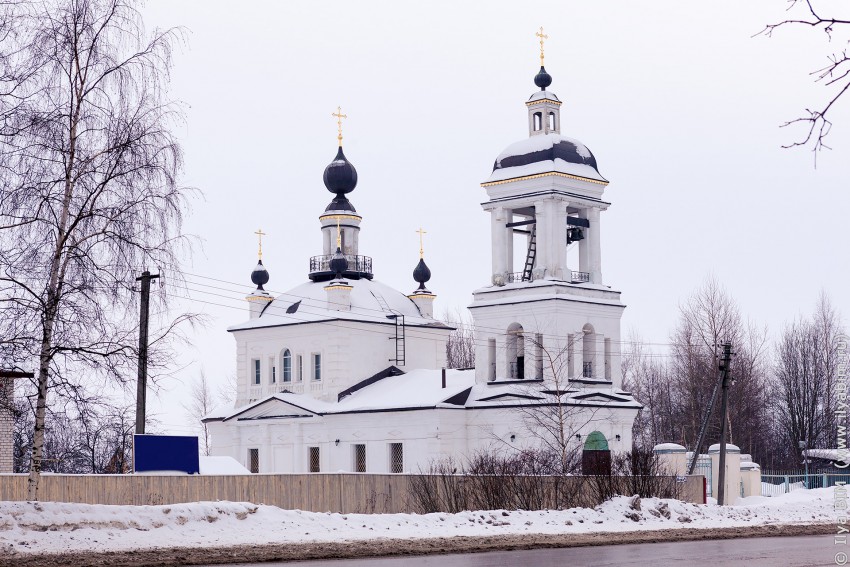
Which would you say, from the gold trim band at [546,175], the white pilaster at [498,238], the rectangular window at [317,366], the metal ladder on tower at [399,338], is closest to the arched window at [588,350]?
the white pilaster at [498,238]

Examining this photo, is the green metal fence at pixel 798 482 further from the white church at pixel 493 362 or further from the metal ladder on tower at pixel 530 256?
the metal ladder on tower at pixel 530 256

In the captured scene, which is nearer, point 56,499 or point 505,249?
point 56,499

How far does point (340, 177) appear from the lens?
66625mm

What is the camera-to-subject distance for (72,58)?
24.3 m

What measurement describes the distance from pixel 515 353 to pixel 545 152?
8.04 metres

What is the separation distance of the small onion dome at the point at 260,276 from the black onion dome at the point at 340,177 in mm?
5414

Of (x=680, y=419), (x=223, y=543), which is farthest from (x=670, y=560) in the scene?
(x=680, y=419)

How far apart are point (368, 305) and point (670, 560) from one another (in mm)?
43303

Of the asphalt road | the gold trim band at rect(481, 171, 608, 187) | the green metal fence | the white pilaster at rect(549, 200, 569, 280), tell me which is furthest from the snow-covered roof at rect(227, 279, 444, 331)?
the asphalt road

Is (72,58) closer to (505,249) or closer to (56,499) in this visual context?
(56,499)

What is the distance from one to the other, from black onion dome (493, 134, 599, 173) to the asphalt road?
104ft

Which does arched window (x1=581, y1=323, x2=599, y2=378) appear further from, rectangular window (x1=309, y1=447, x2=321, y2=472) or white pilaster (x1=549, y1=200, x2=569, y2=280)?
rectangular window (x1=309, y1=447, x2=321, y2=472)

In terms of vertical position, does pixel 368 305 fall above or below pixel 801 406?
above

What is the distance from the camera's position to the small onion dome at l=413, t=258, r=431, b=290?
66.0 metres
